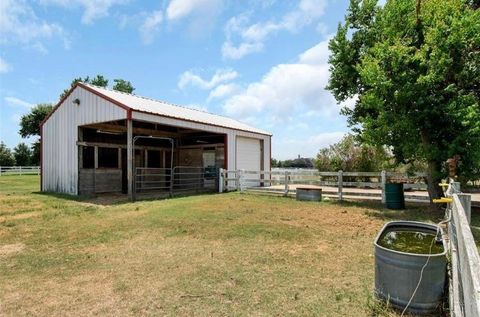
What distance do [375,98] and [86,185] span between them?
12.5m

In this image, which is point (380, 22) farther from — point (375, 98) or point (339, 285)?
point (339, 285)

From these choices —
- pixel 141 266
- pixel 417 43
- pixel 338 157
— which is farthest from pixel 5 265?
pixel 338 157

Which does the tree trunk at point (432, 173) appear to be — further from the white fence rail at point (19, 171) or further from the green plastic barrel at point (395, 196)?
the white fence rail at point (19, 171)

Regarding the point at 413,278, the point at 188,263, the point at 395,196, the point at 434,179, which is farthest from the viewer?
the point at 395,196

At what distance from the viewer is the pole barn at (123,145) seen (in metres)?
13.6

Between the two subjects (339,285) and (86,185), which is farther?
(86,185)

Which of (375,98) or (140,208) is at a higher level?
(375,98)

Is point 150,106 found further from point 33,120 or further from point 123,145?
point 33,120

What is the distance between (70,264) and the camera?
5195mm

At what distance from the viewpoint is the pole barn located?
Result: 44.8 feet

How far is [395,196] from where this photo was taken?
10.7 m

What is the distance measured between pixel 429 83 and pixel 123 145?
534 inches

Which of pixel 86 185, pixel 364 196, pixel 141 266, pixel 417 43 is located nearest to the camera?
pixel 141 266

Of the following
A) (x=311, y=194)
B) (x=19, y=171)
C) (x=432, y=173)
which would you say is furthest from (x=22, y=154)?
(x=432, y=173)
